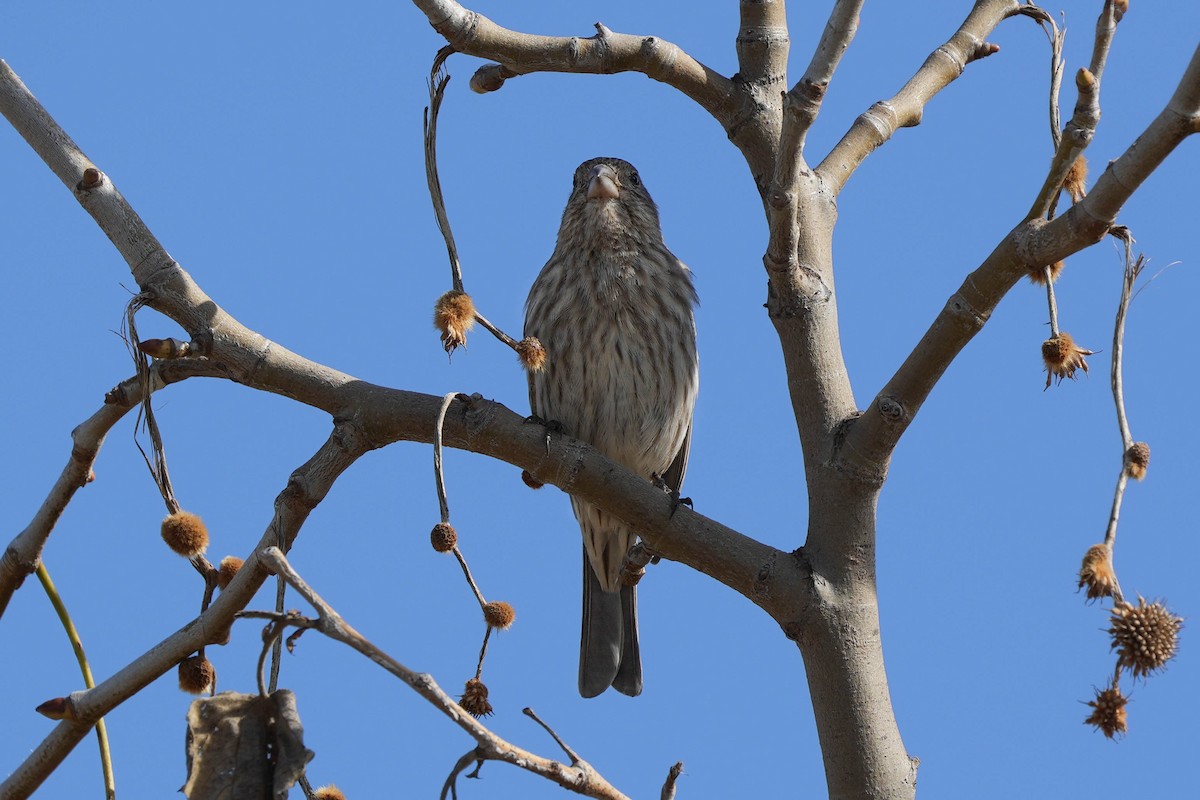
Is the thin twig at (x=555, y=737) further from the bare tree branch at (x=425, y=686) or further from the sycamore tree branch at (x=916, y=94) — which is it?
the sycamore tree branch at (x=916, y=94)

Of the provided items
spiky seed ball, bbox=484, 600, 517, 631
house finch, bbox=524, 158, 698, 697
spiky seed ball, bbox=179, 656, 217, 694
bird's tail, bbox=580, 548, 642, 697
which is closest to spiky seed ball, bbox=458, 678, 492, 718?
spiky seed ball, bbox=484, 600, 517, 631

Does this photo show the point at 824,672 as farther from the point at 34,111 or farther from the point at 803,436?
the point at 34,111

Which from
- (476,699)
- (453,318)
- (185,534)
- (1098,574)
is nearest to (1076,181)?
(1098,574)

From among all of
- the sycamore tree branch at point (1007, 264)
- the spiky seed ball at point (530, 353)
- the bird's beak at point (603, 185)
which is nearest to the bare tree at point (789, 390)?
the sycamore tree branch at point (1007, 264)

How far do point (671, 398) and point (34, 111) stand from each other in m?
2.49

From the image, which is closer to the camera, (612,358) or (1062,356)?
(1062,356)

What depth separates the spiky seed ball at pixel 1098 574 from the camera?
2180 mm

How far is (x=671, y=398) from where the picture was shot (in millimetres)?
5031

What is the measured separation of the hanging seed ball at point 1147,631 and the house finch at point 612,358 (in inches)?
110

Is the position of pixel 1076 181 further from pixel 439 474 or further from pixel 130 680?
pixel 130 680

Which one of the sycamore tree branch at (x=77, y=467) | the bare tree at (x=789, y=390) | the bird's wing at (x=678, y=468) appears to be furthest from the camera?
the bird's wing at (x=678, y=468)

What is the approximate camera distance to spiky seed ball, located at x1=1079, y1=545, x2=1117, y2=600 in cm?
218

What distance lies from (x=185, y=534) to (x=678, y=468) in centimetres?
312

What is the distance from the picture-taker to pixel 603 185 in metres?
5.23
